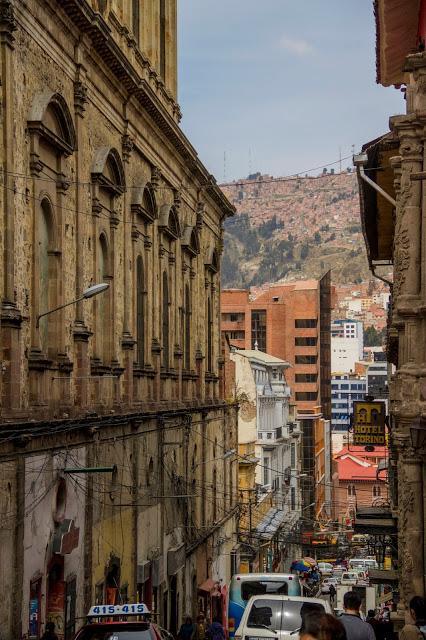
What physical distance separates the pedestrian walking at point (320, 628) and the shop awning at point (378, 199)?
44.0 ft

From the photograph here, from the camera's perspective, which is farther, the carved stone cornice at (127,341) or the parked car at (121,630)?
the carved stone cornice at (127,341)

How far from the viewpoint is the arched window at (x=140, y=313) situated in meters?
31.8

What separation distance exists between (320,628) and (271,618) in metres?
13.0

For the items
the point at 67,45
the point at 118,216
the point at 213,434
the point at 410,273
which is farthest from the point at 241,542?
the point at 410,273

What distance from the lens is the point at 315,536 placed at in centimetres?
8762

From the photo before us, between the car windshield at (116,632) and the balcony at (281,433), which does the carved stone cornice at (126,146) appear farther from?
the balcony at (281,433)

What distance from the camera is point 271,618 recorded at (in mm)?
20734

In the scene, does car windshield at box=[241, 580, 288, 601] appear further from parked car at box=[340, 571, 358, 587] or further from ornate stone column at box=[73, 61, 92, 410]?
parked car at box=[340, 571, 358, 587]

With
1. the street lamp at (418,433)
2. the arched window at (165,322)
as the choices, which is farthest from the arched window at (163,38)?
the street lamp at (418,433)

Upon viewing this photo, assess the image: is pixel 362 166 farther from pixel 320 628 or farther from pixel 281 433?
pixel 281 433

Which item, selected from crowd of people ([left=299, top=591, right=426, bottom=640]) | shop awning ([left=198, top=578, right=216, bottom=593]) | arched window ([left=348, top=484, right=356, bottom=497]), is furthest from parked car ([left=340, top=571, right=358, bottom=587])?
crowd of people ([left=299, top=591, right=426, bottom=640])

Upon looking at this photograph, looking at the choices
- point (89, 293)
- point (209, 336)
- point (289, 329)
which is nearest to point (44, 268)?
point (89, 293)

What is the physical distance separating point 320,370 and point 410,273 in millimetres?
124957

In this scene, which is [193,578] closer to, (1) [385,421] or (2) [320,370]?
(1) [385,421]
